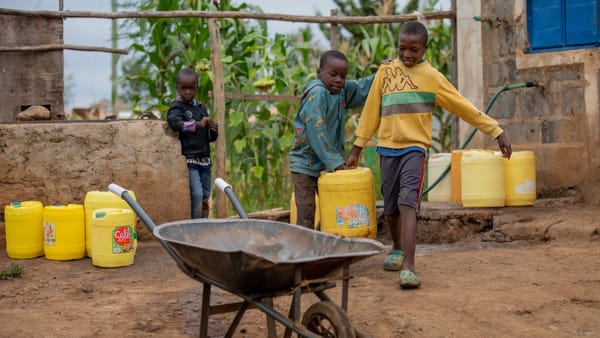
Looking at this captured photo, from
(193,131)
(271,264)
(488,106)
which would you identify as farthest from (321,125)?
(488,106)

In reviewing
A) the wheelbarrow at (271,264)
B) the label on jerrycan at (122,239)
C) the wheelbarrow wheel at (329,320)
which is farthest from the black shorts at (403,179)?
the label on jerrycan at (122,239)

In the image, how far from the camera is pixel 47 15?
6426 mm

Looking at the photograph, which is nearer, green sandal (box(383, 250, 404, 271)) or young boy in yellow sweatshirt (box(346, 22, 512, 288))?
young boy in yellow sweatshirt (box(346, 22, 512, 288))

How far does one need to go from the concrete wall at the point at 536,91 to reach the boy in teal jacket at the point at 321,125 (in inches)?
88.3

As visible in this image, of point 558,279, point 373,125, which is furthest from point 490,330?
point 373,125

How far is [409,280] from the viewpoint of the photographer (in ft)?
13.4

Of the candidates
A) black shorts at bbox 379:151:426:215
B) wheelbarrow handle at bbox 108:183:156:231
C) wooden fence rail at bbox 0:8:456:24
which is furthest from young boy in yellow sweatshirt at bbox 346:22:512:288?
wooden fence rail at bbox 0:8:456:24

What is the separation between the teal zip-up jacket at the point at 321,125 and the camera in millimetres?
4656

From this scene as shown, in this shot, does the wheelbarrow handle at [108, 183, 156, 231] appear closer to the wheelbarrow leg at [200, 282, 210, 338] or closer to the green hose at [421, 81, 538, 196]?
the wheelbarrow leg at [200, 282, 210, 338]

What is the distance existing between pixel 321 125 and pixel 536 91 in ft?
9.09

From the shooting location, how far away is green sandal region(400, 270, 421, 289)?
4.08 metres

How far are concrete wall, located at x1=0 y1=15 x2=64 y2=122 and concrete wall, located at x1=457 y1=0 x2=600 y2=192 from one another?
12.6ft

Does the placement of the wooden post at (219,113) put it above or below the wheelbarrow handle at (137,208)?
above

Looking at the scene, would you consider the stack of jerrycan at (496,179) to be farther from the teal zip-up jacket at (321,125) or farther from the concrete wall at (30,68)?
the concrete wall at (30,68)
